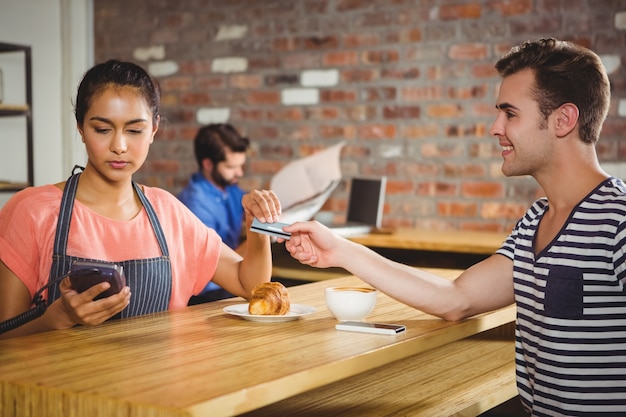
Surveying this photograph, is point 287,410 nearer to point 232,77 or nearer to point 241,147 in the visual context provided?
point 241,147

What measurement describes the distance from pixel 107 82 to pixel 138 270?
50 cm

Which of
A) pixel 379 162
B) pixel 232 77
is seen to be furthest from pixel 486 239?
pixel 232 77

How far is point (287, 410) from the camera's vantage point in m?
2.15

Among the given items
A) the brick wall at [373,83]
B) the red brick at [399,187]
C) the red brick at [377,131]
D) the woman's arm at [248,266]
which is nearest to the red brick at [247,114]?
the brick wall at [373,83]

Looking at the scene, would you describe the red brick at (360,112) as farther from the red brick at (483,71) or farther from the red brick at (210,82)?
the red brick at (210,82)

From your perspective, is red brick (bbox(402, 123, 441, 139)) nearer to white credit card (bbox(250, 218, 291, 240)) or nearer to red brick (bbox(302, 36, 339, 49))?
red brick (bbox(302, 36, 339, 49))

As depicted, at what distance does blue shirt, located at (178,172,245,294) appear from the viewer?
4102mm

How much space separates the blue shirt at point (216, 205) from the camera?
161 inches

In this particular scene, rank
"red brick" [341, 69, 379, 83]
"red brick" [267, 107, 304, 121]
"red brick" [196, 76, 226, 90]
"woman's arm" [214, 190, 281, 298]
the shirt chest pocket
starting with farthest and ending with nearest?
"red brick" [196, 76, 226, 90] < "red brick" [267, 107, 304, 121] < "red brick" [341, 69, 379, 83] < "woman's arm" [214, 190, 281, 298] < the shirt chest pocket

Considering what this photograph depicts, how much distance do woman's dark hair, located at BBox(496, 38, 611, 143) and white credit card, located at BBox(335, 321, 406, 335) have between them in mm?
635

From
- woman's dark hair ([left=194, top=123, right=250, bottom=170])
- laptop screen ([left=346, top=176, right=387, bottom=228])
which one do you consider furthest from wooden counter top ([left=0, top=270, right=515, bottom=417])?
laptop screen ([left=346, top=176, right=387, bottom=228])

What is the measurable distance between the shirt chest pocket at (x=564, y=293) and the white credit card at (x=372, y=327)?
336 mm

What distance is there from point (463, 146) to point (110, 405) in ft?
11.2

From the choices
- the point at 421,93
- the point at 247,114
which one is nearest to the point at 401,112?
the point at 421,93
